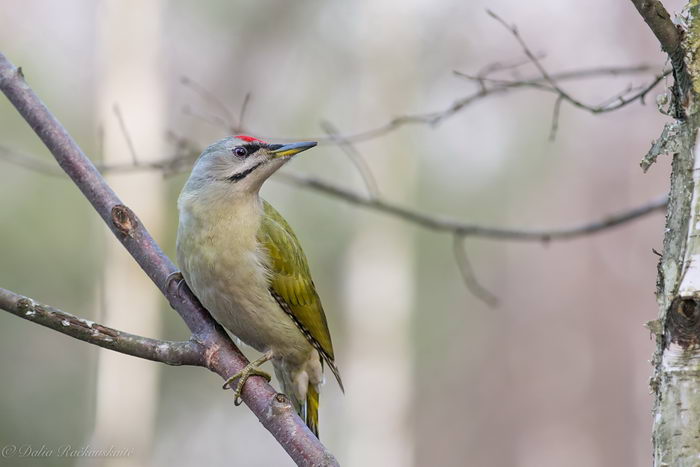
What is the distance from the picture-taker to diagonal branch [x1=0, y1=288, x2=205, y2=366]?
90.9 inches

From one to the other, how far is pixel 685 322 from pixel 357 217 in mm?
15715

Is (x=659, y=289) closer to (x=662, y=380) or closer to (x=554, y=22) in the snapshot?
(x=662, y=380)

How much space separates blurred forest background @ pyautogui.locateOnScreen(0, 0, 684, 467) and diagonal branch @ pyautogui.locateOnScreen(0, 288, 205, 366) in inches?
392

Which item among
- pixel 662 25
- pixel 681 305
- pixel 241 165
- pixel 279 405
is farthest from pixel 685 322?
pixel 241 165

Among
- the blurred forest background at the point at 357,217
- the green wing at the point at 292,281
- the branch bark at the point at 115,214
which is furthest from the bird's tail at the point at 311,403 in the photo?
the blurred forest background at the point at 357,217

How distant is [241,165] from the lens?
3861 mm

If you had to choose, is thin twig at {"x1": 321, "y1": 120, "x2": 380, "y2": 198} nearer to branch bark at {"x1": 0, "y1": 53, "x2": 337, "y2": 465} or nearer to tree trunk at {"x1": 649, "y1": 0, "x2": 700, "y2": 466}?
branch bark at {"x1": 0, "y1": 53, "x2": 337, "y2": 465}

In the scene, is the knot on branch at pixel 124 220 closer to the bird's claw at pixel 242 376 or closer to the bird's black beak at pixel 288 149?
the bird's claw at pixel 242 376

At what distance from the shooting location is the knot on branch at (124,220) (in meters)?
3.14

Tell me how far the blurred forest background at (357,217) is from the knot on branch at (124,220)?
9533mm

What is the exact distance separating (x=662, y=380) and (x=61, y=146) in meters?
2.42

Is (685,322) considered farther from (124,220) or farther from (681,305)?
(124,220)

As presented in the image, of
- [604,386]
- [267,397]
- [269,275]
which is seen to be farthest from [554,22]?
[267,397]

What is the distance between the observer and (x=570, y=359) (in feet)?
67.4
